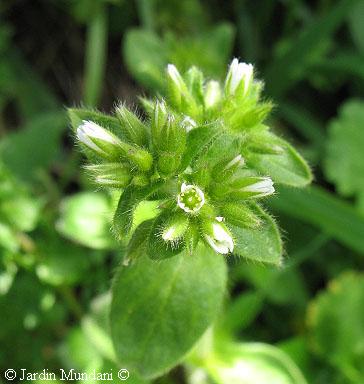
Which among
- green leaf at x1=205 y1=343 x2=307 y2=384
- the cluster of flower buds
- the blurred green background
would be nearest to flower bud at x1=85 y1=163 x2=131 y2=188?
the cluster of flower buds

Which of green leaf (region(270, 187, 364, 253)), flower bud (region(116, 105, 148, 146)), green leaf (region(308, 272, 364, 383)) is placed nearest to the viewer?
flower bud (region(116, 105, 148, 146))

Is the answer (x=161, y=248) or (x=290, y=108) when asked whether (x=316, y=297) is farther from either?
(x=161, y=248)

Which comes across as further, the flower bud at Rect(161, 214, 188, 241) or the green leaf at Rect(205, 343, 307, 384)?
the green leaf at Rect(205, 343, 307, 384)

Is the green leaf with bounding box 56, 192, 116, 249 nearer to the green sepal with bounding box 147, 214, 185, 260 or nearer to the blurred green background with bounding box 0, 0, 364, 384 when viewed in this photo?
the blurred green background with bounding box 0, 0, 364, 384

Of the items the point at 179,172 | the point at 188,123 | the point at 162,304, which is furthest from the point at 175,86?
the point at 162,304

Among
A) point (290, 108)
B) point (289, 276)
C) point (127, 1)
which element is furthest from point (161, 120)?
point (127, 1)

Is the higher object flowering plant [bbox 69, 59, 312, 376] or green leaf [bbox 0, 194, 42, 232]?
flowering plant [bbox 69, 59, 312, 376]

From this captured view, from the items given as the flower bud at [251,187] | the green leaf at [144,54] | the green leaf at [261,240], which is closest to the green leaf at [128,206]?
the flower bud at [251,187]
